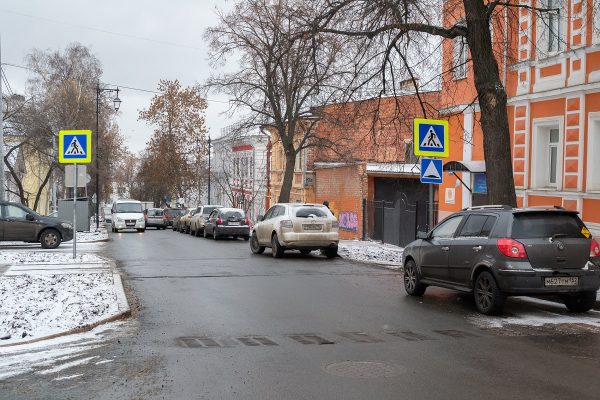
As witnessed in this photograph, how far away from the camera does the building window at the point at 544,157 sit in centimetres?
1833

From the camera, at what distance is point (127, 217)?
140 feet

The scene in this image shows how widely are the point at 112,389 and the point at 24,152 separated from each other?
55.4m

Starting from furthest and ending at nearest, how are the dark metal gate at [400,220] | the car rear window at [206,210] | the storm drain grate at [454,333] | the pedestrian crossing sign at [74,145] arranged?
1. the car rear window at [206,210]
2. the dark metal gate at [400,220]
3. the pedestrian crossing sign at [74,145]
4. the storm drain grate at [454,333]

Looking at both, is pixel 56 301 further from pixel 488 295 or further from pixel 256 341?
pixel 488 295

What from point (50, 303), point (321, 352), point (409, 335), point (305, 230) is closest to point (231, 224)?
point (305, 230)

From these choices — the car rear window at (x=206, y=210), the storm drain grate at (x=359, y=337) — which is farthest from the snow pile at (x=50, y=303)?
the car rear window at (x=206, y=210)

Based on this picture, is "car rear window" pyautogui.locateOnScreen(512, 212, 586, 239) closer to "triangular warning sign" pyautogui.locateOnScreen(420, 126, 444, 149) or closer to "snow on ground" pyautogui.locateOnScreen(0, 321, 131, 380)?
"triangular warning sign" pyautogui.locateOnScreen(420, 126, 444, 149)

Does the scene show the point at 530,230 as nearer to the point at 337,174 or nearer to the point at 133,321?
the point at 133,321

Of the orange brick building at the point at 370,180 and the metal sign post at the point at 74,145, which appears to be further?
the orange brick building at the point at 370,180

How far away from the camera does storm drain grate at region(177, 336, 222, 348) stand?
7781mm

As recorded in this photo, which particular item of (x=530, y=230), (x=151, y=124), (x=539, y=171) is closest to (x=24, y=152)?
(x=151, y=124)

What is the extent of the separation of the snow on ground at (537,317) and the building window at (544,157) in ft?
26.7

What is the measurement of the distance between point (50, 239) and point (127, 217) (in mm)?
20373

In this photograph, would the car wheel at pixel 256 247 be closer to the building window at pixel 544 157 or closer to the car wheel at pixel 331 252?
the car wheel at pixel 331 252
